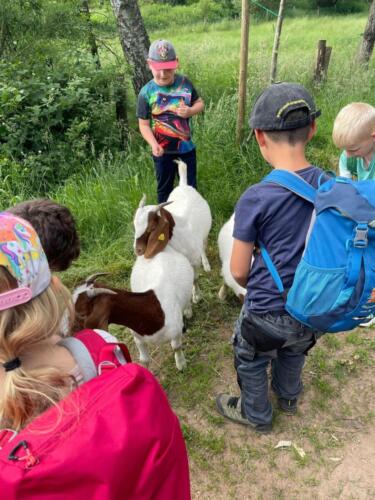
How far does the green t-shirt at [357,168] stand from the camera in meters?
3.02

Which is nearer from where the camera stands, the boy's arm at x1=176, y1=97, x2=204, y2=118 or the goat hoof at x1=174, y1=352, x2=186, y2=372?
the goat hoof at x1=174, y1=352, x2=186, y2=372

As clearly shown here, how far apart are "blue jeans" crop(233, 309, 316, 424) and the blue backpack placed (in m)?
0.29

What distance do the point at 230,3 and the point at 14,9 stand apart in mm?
25009

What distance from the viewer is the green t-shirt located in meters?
3.02

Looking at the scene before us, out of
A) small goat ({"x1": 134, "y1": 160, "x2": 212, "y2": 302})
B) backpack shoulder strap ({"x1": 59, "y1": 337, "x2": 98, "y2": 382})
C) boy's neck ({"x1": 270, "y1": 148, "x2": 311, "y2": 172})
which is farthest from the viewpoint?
small goat ({"x1": 134, "y1": 160, "x2": 212, "y2": 302})

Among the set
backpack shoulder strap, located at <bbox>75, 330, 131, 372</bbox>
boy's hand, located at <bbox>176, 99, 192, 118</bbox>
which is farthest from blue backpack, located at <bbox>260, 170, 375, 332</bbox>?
boy's hand, located at <bbox>176, 99, 192, 118</bbox>

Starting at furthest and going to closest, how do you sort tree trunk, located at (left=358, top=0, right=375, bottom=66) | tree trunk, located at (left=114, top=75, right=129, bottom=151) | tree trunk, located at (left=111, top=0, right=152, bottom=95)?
tree trunk, located at (left=358, top=0, right=375, bottom=66) < tree trunk, located at (left=114, top=75, right=129, bottom=151) < tree trunk, located at (left=111, top=0, right=152, bottom=95)

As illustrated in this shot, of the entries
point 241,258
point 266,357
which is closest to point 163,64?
point 241,258

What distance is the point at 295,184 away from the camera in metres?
1.80

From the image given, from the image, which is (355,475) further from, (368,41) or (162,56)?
(368,41)

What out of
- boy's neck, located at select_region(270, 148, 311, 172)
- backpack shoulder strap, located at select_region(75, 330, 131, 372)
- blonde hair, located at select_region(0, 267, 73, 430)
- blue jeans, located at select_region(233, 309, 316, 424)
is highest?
boy's neck, located at select_region(270, 148, 311, 172)

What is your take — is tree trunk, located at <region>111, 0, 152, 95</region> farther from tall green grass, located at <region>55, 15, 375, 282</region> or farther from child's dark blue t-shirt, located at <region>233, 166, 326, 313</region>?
child's dark blue t-shirt, located at <region>233, 166, 326, 313</region>

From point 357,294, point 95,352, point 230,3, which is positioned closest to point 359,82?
point 357,294

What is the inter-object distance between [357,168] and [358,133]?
0.43 meters
